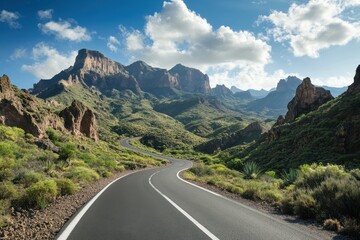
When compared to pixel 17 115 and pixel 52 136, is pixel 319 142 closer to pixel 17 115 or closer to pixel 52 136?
pixel 52 136

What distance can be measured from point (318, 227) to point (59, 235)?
6.48m

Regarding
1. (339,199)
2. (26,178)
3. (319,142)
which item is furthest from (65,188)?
(319,142)

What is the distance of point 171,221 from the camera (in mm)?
8617

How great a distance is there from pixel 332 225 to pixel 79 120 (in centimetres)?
7039

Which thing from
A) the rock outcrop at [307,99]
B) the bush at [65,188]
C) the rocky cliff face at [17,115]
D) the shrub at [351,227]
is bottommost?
the bush at [65,188]

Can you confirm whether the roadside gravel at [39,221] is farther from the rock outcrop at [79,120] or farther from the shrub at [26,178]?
the rock outcrop at [79,120]

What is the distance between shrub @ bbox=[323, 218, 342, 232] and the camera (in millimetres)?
7852

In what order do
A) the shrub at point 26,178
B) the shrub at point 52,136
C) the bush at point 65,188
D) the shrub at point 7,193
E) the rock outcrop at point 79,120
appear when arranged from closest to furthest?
1. the shrub at point 7,193
2. the bush at point 65,188
3. the shrub at point 26,178
4. the shrub at point 52,136
5. the rock outcrop at point 79,120

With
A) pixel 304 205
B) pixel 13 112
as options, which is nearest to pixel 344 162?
pixel 304 205

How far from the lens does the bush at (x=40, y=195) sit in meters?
10.4

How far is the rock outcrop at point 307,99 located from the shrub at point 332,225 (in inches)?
2489

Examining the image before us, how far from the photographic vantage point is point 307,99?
69.0 metres

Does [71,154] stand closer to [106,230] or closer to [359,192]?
[106,230]

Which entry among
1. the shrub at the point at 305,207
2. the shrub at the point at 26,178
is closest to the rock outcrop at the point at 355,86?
the shrub at the point at 305,207
